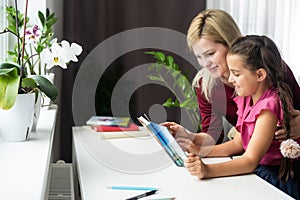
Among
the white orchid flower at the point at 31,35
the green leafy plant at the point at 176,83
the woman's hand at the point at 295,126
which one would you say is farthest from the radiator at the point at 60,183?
the green leafy plant at the point at 176,83

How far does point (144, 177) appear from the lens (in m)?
1.73

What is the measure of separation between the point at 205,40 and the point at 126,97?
88 cm

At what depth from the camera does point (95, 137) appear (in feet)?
7.52

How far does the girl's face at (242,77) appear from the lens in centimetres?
200

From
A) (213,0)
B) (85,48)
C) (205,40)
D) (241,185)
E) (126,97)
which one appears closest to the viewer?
(241,185)

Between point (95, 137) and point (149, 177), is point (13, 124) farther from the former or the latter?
point (95, 137)

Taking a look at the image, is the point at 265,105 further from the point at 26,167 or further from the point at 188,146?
the point at 26,167

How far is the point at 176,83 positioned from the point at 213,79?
0.95 m

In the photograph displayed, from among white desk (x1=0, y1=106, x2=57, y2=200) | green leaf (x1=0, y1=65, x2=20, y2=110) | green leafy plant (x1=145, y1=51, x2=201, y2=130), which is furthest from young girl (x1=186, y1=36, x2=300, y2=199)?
green leafy plant (x1=145, y1=51, x2=201, y2=130)

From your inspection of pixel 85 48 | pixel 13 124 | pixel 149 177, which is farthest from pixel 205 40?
pixel 85 48

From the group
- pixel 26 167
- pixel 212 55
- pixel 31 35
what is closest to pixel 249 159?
pixel 212 55

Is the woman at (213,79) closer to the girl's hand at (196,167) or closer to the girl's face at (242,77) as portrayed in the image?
the girl's face at (242,77)

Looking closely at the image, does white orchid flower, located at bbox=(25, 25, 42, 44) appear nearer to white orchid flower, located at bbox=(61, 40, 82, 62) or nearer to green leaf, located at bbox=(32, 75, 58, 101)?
white orchid flower, located at bbox=(61, 40, 82, 62)

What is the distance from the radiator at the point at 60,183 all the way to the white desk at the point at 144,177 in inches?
5.5
